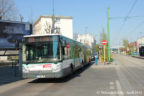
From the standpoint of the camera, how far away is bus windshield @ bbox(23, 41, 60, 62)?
10.6 m

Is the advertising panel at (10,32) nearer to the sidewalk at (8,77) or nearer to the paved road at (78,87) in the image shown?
the sidewalk at (8,77)

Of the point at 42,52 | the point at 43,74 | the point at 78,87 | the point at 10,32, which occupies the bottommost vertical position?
the point at 78,87

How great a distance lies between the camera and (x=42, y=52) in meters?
10.8

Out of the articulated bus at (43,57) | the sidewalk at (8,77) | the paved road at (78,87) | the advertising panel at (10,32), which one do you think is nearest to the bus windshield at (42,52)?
the articulated bus at (43,57)

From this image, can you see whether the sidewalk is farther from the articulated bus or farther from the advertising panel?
Result: the advertising panel

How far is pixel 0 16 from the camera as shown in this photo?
37406 mm

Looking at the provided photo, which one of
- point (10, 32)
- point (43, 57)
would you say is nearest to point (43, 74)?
point (43, 57)

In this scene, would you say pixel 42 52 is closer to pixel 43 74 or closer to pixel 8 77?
pixel 43 74

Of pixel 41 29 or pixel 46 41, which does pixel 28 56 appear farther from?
pixel 41 29

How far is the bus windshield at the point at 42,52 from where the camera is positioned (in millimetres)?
10616

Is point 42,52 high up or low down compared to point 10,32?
down

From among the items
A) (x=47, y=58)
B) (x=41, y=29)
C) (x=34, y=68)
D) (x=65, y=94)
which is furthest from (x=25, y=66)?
(x=41, y=29)

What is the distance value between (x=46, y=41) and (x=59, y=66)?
63.3 inches

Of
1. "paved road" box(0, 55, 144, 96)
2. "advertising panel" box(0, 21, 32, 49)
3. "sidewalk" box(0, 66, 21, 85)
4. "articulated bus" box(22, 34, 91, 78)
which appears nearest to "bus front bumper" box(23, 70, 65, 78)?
"articulated bus" box(22, 34, 91, 78)
